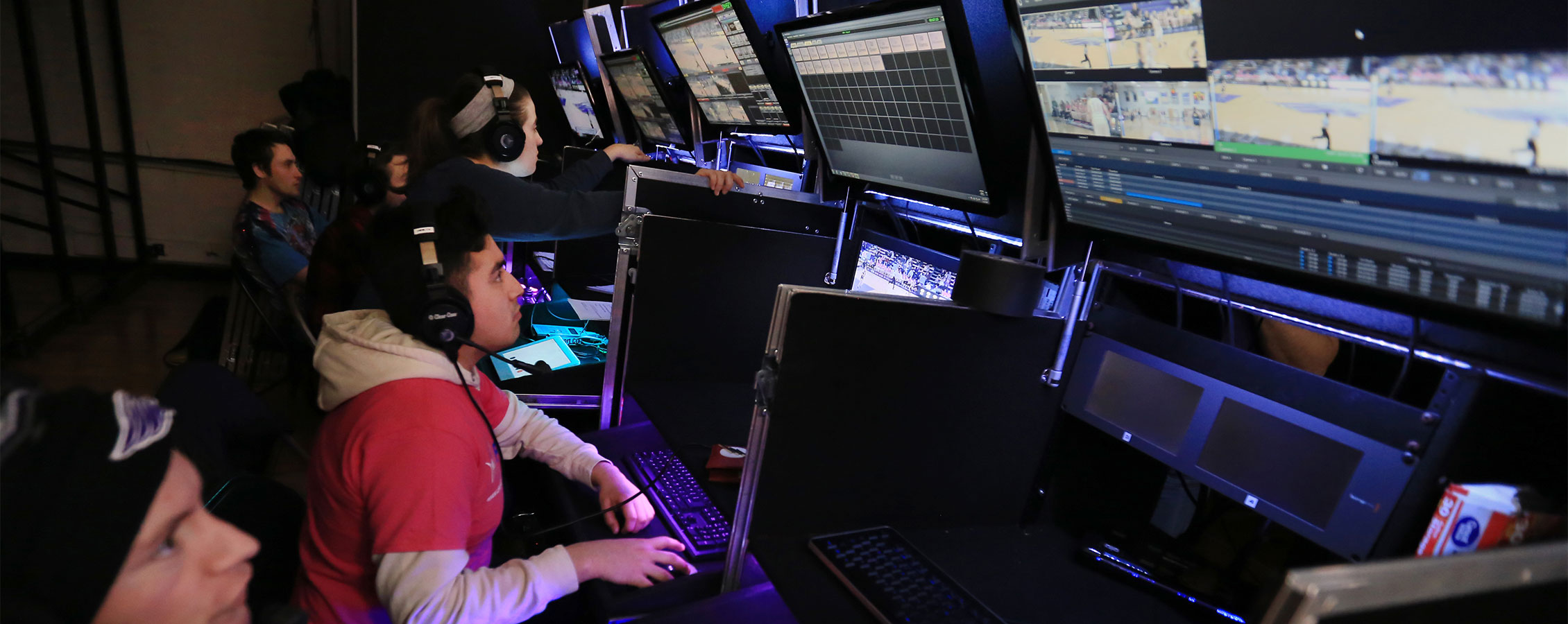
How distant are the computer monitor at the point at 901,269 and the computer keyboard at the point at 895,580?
1.57 ft

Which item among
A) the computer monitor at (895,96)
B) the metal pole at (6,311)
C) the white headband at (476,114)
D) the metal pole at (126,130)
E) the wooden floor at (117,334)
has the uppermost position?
the computer monitor at (895,96)

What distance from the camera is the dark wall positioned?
399 cm

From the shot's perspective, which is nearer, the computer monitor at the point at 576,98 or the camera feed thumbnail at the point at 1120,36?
the camera feed thumbnail at the point at 1120,36

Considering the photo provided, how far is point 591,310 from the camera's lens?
2189mm

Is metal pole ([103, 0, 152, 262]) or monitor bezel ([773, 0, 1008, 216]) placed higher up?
monitor bezel ([773, 0, 1008, 216])

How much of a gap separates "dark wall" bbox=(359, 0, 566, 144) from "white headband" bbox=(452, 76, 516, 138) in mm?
2547

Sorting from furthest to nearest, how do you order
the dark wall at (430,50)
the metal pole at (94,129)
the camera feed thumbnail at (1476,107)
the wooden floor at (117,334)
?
the metal pole at (94,129), the dark wall at (430,50), the wooden floor at (117,334), the camera feed thumbnail at (1476,107)

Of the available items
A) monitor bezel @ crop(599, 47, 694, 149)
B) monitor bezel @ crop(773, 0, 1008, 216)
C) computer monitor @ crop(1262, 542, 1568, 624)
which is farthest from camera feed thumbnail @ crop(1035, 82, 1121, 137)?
monitor bezel @ crop(599, 47, 694, 149)

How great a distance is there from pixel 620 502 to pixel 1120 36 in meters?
1.05

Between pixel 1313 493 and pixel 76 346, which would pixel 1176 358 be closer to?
pixel 1313 493

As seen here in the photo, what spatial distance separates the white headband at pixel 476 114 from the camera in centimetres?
182

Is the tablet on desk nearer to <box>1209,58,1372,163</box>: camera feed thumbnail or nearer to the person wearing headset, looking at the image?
the person wearing headset

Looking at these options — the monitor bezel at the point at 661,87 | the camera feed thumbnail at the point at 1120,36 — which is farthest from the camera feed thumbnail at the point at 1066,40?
the monitor bezel at the point at 661,87

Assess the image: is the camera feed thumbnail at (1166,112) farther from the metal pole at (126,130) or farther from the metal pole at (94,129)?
the metal pole at (126,130)
